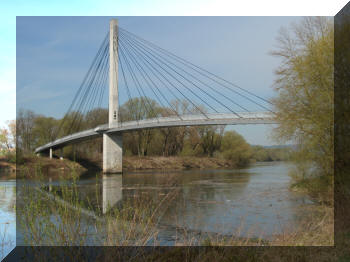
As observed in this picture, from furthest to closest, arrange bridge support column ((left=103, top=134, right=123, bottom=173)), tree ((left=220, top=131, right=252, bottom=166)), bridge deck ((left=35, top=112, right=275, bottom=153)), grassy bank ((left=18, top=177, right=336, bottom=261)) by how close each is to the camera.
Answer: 1. tree ((left=220, top=131, right=252, bottom=166))
2. bridge support column ((left=103, top=134, right=123, bottom=173))
3. bridge deck ((left=35, top=112, right=275, bottom=153))
4. grassy bank ((left=18, top=177, right=336, bottom=261))

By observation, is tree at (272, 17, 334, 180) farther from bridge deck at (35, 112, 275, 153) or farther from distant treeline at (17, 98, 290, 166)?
distant treeline at (17, 98, 290, 166)

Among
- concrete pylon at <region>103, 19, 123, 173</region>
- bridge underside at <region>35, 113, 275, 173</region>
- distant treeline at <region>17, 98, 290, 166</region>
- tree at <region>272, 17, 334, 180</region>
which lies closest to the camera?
tree at <region>272, 17, 334, 180</region>

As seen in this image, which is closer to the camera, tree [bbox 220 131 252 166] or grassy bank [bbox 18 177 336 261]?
grassy bank [bbox 18 177 336 261]

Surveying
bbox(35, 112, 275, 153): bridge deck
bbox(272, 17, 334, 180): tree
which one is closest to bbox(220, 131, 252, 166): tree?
bbox(35, 112, 275, 153): bridge deck

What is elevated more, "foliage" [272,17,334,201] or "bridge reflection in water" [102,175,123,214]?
"foliage" [272,17,334,201]

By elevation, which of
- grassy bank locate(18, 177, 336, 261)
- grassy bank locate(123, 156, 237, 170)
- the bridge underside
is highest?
the bridge underside

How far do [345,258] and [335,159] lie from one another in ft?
12.4

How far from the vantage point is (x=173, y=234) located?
566 cm

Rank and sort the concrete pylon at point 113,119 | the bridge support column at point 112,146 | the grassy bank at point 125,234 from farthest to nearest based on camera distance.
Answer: the bridge support column at point 112,146 → the concrete pylon at point 113,119 → the grassy bank at point 125,234

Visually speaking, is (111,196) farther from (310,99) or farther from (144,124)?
(144,124)

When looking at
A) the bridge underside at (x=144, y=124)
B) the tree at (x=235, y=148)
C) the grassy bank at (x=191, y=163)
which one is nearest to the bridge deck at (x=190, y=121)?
the bridge underside at (x=144, y=124)

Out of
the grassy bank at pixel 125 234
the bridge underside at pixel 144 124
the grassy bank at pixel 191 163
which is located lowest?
the grassy bank at pixel 191 163

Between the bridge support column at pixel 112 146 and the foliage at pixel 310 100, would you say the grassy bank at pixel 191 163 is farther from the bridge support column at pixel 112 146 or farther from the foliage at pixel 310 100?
the foliage at pixel 310 100

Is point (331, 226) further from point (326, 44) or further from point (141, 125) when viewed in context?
point (141, 125)
